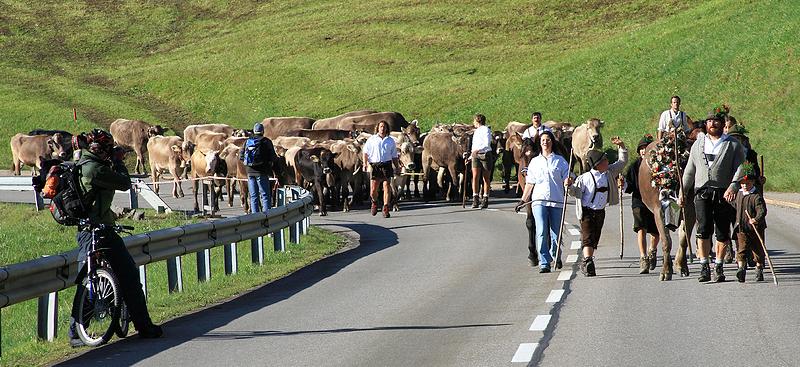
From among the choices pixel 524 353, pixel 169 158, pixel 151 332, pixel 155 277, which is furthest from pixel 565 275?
pixel 169 158

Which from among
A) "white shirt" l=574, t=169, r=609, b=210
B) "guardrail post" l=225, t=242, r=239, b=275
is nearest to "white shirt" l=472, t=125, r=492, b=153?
"guardrail post" l=225, t=242, r=239, b=275

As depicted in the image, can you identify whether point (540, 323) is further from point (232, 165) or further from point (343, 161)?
point (232, 165)

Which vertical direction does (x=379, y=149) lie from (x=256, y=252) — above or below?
above

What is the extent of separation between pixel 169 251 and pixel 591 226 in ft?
16.3

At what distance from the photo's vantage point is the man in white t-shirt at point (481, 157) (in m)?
30.5

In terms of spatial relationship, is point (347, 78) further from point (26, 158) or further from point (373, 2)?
point (26, 158)

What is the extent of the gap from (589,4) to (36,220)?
54631mm

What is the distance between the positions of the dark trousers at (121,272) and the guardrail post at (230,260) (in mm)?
6540

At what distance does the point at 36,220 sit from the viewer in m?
35.6

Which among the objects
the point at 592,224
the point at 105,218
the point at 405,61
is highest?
the point at 405,61

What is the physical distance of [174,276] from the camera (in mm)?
17297

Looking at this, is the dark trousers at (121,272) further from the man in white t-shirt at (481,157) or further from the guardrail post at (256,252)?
the man in white t-shirt at (481,157)

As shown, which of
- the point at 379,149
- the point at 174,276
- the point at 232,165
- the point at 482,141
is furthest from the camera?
the point at 232,165

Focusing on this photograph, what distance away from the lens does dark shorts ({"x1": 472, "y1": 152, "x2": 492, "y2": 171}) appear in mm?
30547
